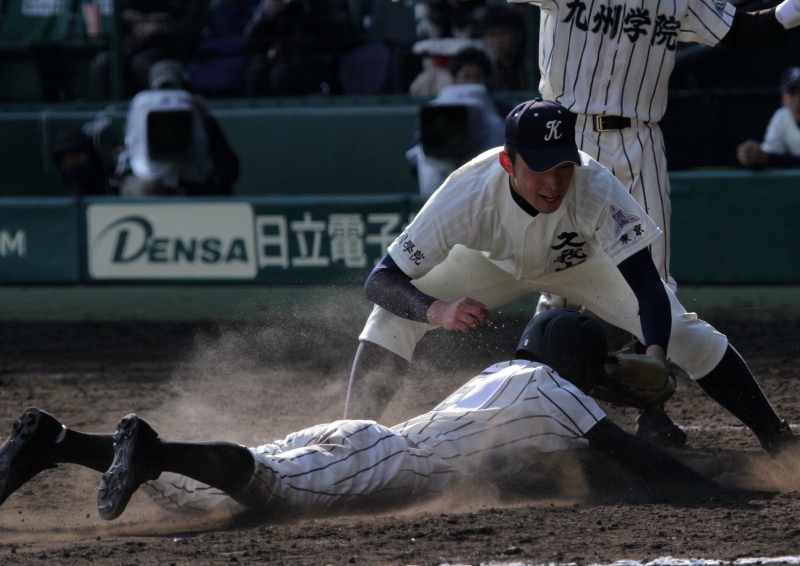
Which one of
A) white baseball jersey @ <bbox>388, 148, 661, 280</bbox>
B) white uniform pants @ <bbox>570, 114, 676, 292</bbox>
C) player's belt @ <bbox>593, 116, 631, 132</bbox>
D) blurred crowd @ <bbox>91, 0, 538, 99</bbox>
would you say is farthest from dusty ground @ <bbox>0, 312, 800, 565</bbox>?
blurred crowd @ <bbox>91, 0, 538, 99</bbox>

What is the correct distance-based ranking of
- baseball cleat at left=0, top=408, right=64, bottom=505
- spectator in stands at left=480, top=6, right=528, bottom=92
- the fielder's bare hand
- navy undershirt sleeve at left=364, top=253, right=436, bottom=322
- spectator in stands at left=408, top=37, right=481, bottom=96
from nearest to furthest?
baseball cleat at left=0, top=408, right=64, bottom=505 → the fielder's bare hand → navy undershirt sleeve at left=364, top=253, right=436, bottom=322 → spectator in stands at left=480, top=6, right=528, bottom=92 → spectator in stands at left=408, top=37, right=481, bottom=96

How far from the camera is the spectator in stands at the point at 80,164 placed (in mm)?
8789

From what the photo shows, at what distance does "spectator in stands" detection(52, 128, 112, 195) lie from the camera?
28.8ft

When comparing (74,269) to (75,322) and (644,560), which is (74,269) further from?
(644,560)

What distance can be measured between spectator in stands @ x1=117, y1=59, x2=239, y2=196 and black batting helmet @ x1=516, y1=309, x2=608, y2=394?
5.49 meters

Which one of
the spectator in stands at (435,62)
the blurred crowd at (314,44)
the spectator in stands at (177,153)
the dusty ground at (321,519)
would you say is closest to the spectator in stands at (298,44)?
the blurred crowd at (314,44)

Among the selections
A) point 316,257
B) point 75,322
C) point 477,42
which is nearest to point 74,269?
point 75,322

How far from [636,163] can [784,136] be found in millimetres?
4163

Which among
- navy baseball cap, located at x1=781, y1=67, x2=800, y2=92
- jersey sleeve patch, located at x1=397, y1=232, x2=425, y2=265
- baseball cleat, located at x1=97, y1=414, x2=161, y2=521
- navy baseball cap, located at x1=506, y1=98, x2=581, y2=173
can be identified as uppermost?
navy baseball cap, located at x1=781, y1=67, x2=800, y2=92

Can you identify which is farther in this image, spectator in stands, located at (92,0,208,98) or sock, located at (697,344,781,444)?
spectator in stands, located at (92,0,208,98)

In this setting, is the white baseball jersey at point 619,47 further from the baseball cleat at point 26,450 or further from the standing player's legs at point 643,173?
the baseball cleat at point 26,450

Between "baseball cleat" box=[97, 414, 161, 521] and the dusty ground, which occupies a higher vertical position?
"baseball cleat" box=[97, 414, 161, 521]

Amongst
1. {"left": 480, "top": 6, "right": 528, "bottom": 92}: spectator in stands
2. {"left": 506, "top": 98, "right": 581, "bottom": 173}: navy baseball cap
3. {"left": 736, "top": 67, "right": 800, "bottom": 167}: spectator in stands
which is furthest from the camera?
{"left": 480, "top": 6, "right": 528, "bottom": 92}: spectator in stands

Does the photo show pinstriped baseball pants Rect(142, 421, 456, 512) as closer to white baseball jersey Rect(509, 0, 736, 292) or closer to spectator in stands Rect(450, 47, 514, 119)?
white baseball jersey Rect(509, 0, 736, 292)
